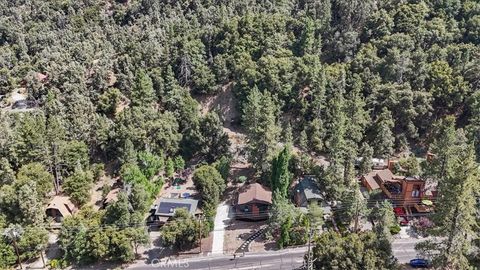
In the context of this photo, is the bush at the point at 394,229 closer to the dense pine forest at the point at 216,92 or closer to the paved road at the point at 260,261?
the paved road at the point at 260,261

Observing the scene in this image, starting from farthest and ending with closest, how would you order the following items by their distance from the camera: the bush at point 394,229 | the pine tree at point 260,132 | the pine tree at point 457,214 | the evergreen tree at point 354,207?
the pine tree at point 260,132
the bush at point 394,229
the evergreen tree at point 354,207
the pine tree at point 457,214

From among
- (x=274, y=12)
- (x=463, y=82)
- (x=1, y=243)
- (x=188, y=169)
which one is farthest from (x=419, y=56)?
(x=1, y=243)

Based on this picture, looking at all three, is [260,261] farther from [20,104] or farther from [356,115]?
[20,104]

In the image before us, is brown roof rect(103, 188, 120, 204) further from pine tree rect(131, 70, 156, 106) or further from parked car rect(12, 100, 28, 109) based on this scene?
parked car rect(12, 100, 28, 109)

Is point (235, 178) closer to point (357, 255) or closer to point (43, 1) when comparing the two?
point (357, 255)

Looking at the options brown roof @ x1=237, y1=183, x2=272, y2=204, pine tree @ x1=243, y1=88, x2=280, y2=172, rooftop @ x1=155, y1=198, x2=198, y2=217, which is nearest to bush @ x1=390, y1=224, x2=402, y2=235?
brown roof @ x1=237, y1=183, x2=272, y2=204

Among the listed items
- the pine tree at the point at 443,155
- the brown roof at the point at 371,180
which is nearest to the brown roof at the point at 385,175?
the brown roof at the point at 371,180
